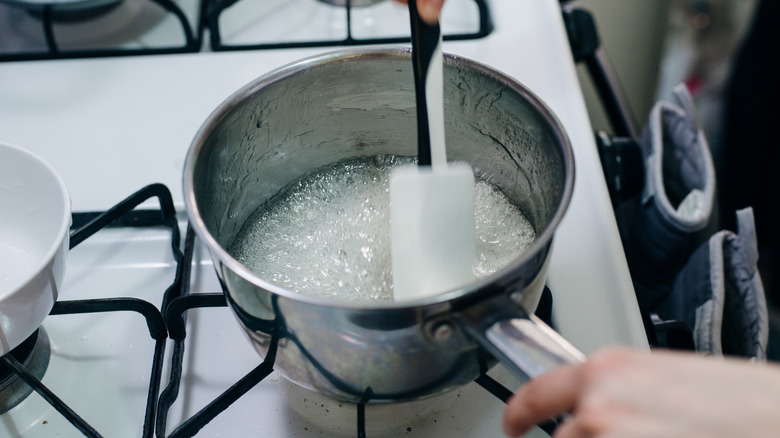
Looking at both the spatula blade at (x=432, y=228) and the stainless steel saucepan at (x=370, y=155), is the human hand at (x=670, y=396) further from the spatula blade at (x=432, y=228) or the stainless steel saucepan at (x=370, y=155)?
the spatula blade at (x=432, y=228)

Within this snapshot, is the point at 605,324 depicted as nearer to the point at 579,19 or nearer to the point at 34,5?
the point at 579,19

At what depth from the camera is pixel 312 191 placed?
53 cm

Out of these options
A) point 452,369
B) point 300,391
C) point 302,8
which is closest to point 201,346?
point 300,391

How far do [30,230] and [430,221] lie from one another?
0.95ft

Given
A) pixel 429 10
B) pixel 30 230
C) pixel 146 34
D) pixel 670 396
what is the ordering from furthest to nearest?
pixel 146 34 < pixel 30 230 < pixel 429 10 < pixel 670 396

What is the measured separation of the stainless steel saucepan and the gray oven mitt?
14 centimetres

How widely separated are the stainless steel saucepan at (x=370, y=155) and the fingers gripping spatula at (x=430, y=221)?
5 cm

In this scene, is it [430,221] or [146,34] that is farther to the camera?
[146,34]

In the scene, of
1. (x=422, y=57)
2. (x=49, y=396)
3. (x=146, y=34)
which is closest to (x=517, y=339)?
(x=422, y=57)

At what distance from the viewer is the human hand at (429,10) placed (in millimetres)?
375

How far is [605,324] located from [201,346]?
0.27 meters

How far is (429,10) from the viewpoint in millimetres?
379

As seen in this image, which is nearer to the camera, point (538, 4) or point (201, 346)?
point (201, 346)

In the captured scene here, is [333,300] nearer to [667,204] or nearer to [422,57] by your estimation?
[422,57]
